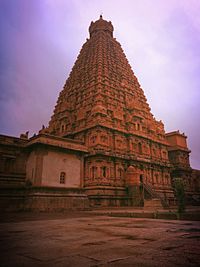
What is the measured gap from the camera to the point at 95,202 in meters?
28.1

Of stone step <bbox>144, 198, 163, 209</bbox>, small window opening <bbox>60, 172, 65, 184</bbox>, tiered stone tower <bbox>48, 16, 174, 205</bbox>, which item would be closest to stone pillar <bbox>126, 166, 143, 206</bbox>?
tiered stone tower <bbox>48, 16, 174, 205</bbox>

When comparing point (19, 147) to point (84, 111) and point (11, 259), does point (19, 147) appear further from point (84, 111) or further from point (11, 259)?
point (11, 259)

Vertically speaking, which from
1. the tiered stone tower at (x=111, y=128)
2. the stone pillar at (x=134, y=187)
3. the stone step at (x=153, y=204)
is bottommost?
the stone step at (x=153, y=204)

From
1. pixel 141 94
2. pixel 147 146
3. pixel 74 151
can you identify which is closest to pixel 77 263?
pixel 74 151

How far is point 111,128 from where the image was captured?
3331 centimetres

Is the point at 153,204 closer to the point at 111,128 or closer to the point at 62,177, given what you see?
the point at 62,177

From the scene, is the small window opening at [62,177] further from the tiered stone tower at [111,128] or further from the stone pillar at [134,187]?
the stone pillar at [134,187]

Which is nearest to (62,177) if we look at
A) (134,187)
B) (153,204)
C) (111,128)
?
(153,204)

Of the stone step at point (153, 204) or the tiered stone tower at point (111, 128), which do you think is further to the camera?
the tiered stone tower at point (111, 128)

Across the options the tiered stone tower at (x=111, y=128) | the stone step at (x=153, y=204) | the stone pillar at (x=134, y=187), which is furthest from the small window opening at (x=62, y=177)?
the stone pillar at (x=134, y=187)

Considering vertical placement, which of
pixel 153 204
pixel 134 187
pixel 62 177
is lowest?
pixel 153 204

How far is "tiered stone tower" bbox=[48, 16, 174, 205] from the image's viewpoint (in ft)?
98.9

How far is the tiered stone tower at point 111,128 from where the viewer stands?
30.2 meters

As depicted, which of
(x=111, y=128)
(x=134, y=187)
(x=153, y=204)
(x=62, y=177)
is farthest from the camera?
(x=111, y=128)
